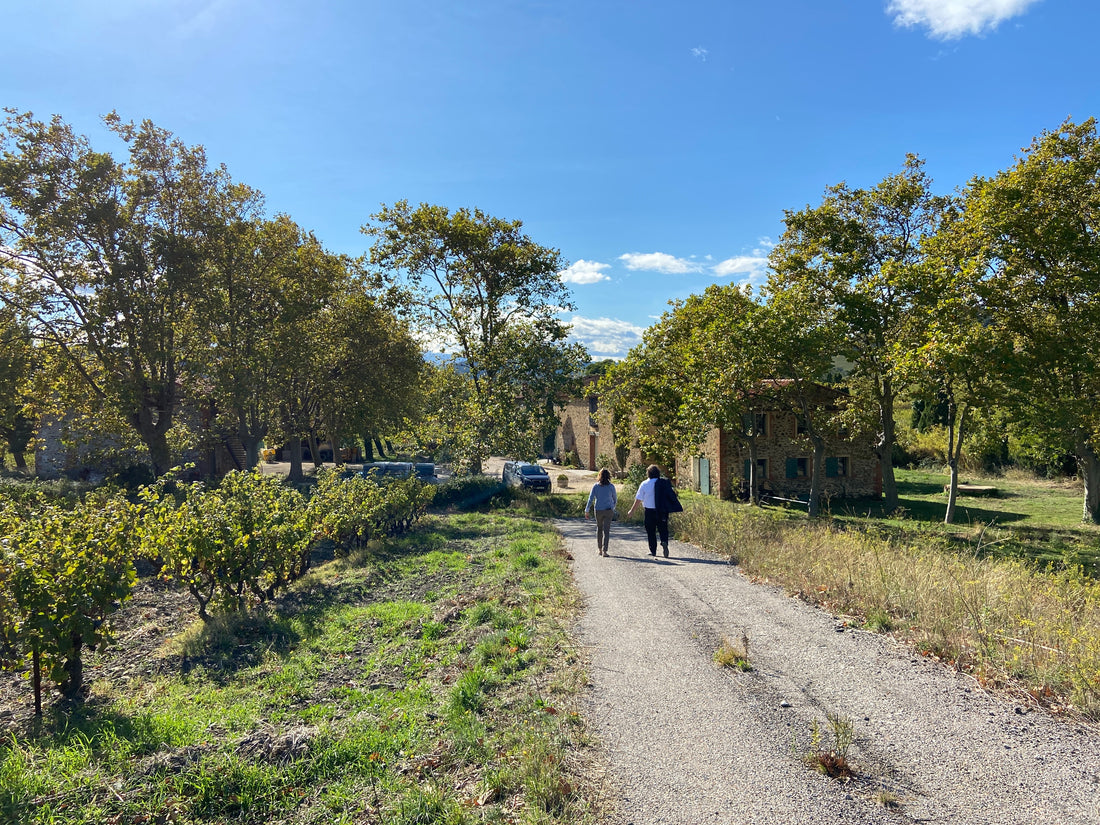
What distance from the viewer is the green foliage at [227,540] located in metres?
8.22

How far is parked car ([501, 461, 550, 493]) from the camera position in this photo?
90.3ft

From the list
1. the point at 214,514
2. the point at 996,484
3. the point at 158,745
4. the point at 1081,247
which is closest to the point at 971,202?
the point at 1081,247

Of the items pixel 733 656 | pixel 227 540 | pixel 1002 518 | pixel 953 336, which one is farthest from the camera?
pixel 1002 518

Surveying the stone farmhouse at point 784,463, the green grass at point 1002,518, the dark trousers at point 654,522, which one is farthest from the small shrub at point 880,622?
the stone farmhouse at point 784,463

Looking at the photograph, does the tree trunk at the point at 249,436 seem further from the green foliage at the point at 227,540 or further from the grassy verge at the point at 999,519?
the grassy verge at the point at 999,519

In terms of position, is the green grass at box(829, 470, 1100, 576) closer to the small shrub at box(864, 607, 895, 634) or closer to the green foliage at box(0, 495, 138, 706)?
the small shrub at box(864, 607, 895, 634)

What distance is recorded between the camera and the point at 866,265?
23594 millimetres

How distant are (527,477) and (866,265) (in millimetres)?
16529

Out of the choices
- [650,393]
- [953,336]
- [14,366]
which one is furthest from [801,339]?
[14,366]

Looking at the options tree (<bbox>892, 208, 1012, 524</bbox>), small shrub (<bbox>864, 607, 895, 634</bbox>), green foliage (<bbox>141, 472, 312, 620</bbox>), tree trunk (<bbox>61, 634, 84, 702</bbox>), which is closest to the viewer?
tree trunk (<bbox>61, 634, 84, 702</bbox>)

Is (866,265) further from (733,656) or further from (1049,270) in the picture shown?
(733,656)

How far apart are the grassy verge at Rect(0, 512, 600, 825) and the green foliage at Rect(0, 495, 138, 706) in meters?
0.62

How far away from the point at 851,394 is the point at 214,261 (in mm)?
25023

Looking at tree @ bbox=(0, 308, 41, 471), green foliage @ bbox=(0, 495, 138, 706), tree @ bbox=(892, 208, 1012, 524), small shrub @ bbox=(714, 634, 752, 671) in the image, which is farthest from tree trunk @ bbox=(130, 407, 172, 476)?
tree @ bbox=(892, 208, 1012, 524)
